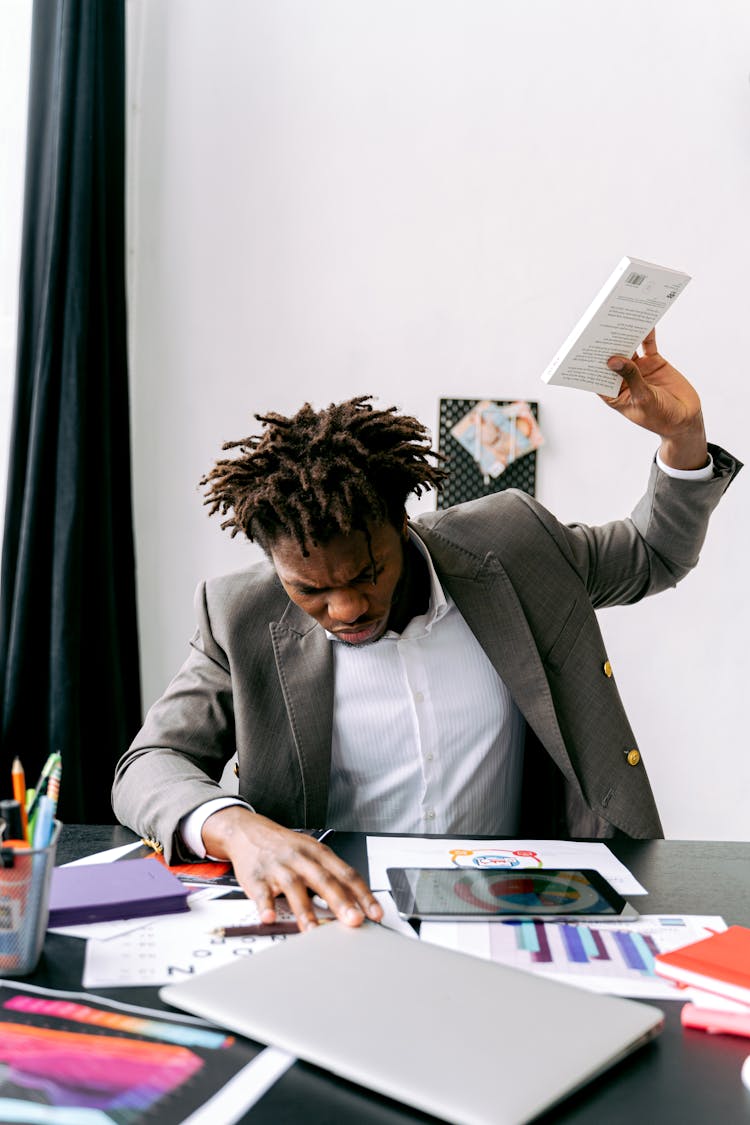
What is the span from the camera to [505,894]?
1039mm

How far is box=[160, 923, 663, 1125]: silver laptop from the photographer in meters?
0.66

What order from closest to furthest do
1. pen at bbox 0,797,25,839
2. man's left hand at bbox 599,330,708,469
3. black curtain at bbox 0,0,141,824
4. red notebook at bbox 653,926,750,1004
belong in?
red notebook at bbox 653,926,750,1004 → pen at bbox 0,797,25,839 → man's left hand at bbox 599,330,708,469 → black curtain at bbox 0,0,141,824

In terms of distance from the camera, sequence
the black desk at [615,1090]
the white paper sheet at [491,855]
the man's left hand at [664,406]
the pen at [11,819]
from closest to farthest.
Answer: the black desk at [615,1090], the pen at [11,819], the white paper sheet at [491,855], the man's left hand at [664,406]

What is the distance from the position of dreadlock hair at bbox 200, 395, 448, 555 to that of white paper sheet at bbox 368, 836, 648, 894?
37 centimetres

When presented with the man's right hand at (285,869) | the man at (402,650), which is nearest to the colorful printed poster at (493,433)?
the man at (402,650)

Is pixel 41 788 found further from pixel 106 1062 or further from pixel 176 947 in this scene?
pixel 106 1062

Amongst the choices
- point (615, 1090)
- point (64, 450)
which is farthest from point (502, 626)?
point (64, 450)

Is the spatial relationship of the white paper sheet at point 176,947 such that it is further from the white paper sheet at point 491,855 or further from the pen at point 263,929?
the white paper sheet at point 491,855

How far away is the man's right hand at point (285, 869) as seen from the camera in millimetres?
977

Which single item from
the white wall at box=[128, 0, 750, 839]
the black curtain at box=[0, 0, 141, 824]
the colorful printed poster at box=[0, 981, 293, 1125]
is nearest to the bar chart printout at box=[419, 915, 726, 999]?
the colorful printed poster at box=[0, 981, 293, 1125]

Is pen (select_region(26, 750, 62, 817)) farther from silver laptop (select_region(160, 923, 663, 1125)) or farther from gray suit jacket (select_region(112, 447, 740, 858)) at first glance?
gray suit jacket (select_region(112, 447, 740, 858))

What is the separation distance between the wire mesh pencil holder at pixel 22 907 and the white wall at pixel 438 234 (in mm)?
1830

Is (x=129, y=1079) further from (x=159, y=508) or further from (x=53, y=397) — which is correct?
(x=159, y=508)

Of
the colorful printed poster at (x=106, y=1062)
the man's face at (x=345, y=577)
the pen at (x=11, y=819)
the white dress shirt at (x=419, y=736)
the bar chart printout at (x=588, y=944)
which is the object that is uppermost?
the man's face at (x=345, y=577)
